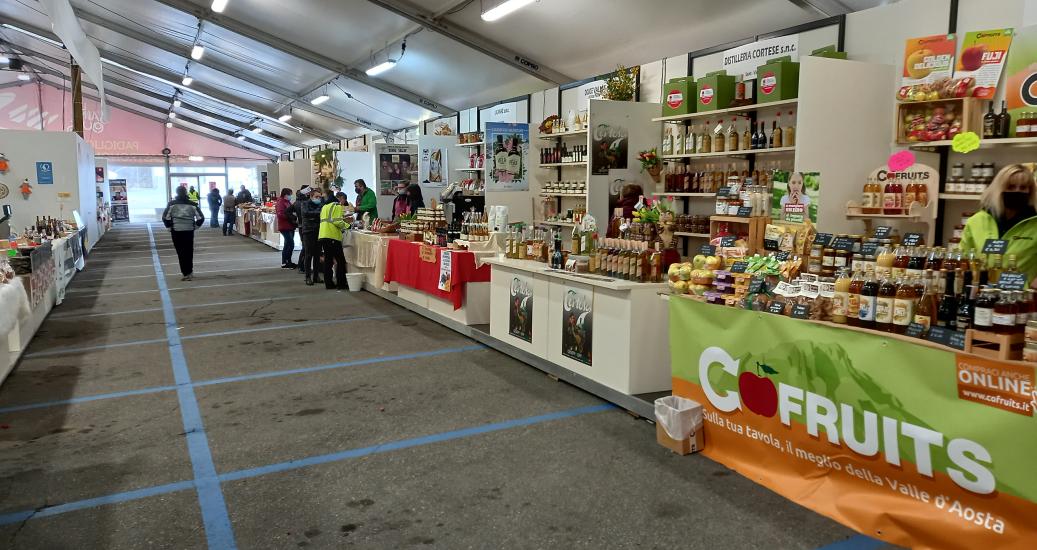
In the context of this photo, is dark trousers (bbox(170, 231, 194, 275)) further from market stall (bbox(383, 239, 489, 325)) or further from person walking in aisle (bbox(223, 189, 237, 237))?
person walking in aisle (bbox(223, 189, 237, 237))

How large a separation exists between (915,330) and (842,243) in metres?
0.76

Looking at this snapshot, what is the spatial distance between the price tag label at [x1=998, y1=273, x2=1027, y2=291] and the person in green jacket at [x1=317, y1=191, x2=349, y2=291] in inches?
332

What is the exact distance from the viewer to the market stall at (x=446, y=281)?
6.78 meters

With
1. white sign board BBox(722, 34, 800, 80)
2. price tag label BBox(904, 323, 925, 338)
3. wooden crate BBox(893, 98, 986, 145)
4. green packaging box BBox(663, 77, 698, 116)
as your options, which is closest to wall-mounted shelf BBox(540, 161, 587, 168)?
green packaging box BBox(663, 77, 698, 116)

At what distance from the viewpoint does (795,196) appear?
4848 millimetres

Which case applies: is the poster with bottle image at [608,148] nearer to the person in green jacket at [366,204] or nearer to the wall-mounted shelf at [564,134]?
the wall-mounted shelf at [564,134]

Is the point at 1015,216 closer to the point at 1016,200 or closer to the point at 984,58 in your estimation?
the point at 1016,200

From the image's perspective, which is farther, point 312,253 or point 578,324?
point 312,253

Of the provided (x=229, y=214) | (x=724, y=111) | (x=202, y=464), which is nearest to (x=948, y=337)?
(x=202, y=464)

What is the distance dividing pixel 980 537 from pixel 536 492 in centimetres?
183

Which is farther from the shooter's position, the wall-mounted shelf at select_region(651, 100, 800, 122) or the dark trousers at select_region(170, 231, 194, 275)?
the dark trousers at select_region(170, 231, 194, 275)

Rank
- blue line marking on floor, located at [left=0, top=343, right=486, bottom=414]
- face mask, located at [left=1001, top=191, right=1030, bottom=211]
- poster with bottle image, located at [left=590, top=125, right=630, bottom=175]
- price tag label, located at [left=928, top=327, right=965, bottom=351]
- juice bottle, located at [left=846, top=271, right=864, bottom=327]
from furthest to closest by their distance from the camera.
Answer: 1. poster with bottle image, located at [left=590, top=125, right=630, bottom=175]
2. blue line marking on floor, located at [left=0, top=343, right=486, bottom=414]
3. face mask, located at [left=1001, top=191, right=1030, bottom=211]
4. juice bottle, located at [left=846, top=271, right=864, bottom=327]
5. price tag label, located at [left=928, top=327, right=965, bottom=351]

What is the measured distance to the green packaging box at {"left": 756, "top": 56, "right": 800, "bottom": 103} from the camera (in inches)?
219

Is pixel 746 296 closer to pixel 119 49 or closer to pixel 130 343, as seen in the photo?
pixel 130 343
